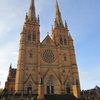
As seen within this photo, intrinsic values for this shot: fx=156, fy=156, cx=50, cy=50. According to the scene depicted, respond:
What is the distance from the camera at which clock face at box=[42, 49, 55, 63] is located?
142 ft

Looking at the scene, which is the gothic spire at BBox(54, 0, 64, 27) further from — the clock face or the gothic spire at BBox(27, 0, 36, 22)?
the clock face

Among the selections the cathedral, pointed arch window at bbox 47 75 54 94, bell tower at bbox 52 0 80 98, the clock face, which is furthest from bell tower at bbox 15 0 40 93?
bell tower at bbox 52 0 80 98

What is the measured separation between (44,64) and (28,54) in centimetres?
513

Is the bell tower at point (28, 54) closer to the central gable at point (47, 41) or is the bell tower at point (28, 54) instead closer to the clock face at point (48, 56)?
the central gable at point (47, 41)

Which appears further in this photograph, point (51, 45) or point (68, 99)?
point (51, 45)

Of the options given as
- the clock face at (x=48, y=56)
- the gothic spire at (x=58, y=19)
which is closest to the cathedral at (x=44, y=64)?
the clock face at (x=48, y=56)

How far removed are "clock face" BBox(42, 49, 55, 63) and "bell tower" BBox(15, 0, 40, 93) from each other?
233 centimetres

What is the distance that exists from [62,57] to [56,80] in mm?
7471

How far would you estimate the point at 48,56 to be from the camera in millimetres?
44094

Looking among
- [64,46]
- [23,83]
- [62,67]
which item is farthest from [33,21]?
[23,83]

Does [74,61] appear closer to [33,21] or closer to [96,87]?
[96,87]

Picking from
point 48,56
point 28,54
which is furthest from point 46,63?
point 28,54

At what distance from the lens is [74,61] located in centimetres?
4541

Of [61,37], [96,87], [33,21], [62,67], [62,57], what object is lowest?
[96,87]
